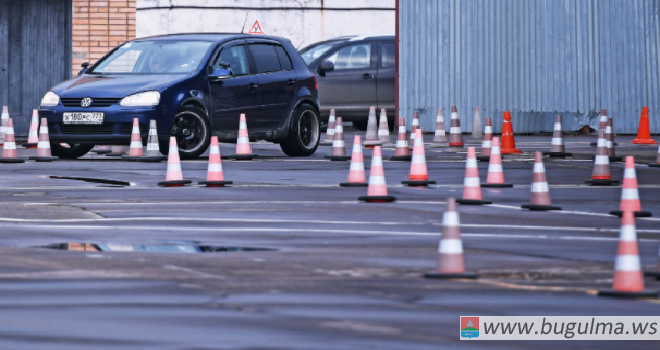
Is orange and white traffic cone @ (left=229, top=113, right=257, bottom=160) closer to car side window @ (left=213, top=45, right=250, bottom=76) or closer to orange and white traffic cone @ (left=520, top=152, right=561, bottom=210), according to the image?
car side window @ (left=213, top=45, right=250, bottom=76)

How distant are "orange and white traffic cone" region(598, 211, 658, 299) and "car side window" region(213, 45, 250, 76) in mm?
12357

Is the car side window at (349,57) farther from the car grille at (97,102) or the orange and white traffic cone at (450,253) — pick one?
the orange and white traffic cone at (450,253)

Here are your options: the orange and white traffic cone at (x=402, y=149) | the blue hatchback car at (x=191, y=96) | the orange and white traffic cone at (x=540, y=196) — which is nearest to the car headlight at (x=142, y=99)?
the blue hatchback car at (x=191, y=96)

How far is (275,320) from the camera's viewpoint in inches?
254

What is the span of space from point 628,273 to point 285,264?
213 cm

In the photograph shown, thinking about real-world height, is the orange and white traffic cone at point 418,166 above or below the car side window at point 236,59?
below

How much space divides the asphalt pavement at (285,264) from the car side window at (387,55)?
1341 cm

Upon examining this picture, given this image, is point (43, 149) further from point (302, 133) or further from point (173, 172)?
point (173, 172)

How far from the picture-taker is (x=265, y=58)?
1997 centimetres

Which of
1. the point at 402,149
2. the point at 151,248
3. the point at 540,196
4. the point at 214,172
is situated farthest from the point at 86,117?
the point at 151,248

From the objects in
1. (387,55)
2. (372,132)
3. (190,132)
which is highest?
(387,55)

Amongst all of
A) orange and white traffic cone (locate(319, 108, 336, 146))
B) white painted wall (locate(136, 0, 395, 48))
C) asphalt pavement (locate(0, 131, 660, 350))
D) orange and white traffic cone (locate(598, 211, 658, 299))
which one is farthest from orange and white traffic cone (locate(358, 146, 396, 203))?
white painted wall (locate(136, 0, 395, 48))

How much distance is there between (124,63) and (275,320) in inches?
535

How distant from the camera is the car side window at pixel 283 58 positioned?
2027cm
